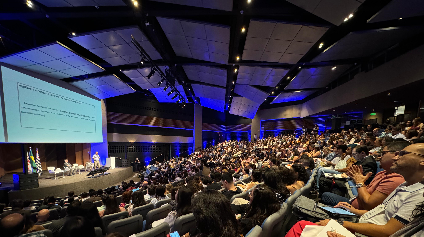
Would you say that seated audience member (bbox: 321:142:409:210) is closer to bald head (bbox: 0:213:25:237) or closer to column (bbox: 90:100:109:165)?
bald head (bbox: 0:213:25:237)

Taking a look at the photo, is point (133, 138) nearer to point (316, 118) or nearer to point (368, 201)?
point (316, 118)

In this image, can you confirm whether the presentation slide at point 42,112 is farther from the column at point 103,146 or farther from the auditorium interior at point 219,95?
the column at point 103,146

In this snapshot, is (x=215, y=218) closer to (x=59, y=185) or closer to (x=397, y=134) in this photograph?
(x=397, y=134)

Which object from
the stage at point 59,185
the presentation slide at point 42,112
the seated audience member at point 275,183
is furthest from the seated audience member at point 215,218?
the presentation slide at point 42,112

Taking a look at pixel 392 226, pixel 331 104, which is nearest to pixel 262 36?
pixel 392 226

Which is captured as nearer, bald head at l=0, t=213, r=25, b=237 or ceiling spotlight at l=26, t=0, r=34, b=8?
bald head at l=0, t=213, r=25, b=237

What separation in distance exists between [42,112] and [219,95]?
9.60m

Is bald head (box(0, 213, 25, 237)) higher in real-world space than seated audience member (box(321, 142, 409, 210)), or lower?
lower

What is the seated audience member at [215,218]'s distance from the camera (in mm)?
1476

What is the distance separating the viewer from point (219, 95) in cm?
1380

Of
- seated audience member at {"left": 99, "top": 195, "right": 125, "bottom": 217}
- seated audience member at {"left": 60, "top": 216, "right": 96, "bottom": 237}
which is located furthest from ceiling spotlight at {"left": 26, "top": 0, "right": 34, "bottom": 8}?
seated audience member at {"left": 60, "top": 216, "right": 96, "bottom": 237}

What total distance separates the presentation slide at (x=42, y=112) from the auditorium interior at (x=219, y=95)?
0.18 ft

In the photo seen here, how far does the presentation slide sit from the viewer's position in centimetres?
693

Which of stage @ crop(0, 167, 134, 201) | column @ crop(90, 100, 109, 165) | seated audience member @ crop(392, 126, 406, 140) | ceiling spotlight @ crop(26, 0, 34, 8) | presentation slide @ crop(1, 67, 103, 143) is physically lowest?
stage @ crop(0, 167, 134, 201)
